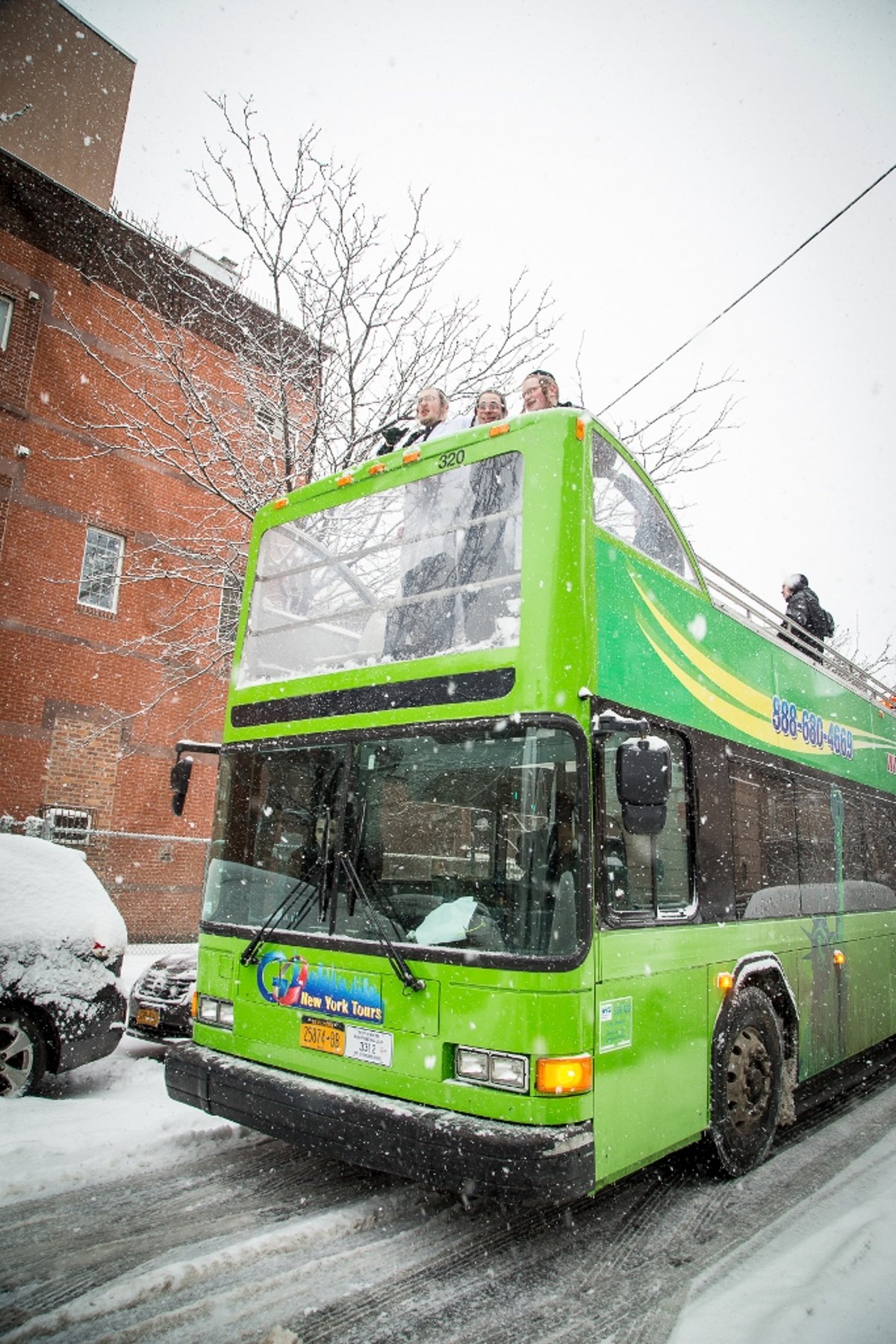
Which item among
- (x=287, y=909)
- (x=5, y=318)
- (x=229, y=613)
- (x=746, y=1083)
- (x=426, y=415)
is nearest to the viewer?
(x=287, y=909)

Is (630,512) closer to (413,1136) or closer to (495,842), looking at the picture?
(495,842)

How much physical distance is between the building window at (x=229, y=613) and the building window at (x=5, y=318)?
603cm

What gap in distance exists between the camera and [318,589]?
16.1 feet

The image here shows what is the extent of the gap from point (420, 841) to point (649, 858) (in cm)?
114

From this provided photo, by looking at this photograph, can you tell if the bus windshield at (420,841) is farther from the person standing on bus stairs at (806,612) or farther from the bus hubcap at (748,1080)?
the person standing on bus stairs at (806,612)

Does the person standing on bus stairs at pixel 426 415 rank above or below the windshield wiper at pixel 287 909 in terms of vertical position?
above

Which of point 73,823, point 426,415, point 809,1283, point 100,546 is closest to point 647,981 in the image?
point 809,1283

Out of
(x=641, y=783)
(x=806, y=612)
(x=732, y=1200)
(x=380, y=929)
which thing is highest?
(x=806, y=612)

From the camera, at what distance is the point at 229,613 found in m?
11.9

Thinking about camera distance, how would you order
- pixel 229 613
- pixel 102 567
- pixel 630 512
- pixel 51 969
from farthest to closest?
pixel 102 567
pixel 229 613
pixel 51 969
pixel 630 512

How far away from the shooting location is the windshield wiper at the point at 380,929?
11.8 feet

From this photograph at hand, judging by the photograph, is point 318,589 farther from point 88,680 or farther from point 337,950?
point 88,680

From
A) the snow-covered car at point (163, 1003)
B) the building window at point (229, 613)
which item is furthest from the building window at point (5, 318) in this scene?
the snow-covered car at point (163, 1003)

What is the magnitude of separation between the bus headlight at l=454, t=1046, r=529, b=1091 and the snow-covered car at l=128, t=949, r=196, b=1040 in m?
3.54
